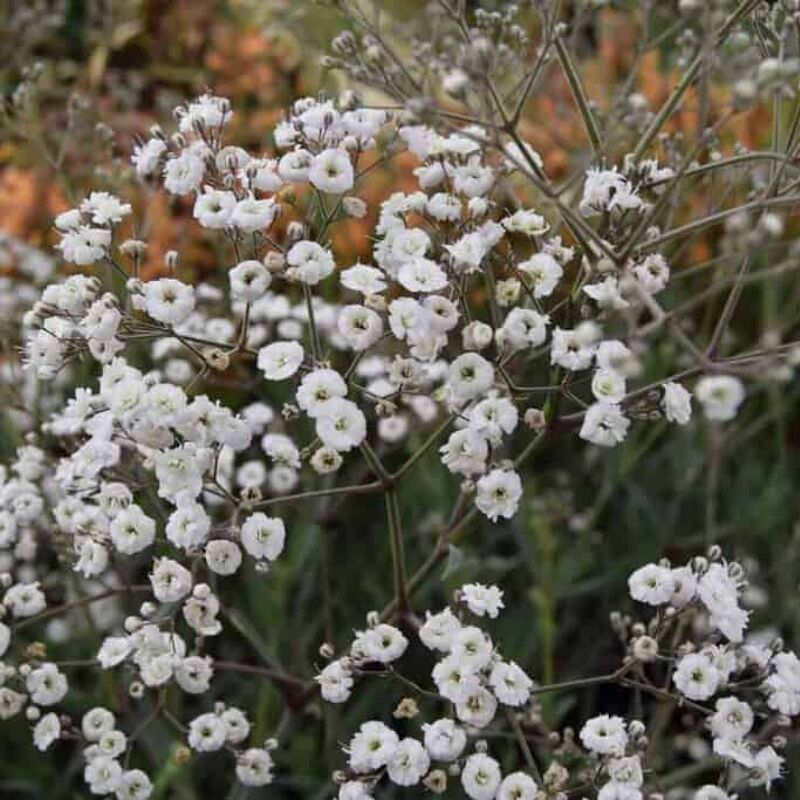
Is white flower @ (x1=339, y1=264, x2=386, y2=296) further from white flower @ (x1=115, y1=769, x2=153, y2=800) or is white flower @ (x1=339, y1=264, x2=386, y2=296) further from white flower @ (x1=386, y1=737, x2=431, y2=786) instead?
white flower @ (x1=115, y1=769, x2=153, y2=800)

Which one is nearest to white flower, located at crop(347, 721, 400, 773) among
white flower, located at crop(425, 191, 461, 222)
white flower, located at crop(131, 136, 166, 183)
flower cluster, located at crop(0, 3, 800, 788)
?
flower cluster, located at crop(0, 3, 800, 788)

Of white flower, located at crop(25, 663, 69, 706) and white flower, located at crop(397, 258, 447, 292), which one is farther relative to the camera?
white flower, located at crop(25, 663, 69, 706)

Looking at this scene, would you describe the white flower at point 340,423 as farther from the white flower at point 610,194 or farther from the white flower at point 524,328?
the white flower at point 610,194

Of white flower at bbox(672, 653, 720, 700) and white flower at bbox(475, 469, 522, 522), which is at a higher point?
white flower at bbox(475, 469, 522, 522)

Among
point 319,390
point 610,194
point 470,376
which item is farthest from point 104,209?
point 610,194

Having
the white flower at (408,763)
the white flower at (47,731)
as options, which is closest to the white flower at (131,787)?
the white flower at (47,731)

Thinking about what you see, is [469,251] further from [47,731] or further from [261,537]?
[47,731]

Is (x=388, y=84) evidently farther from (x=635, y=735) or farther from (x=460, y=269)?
(x=635, y=735)
